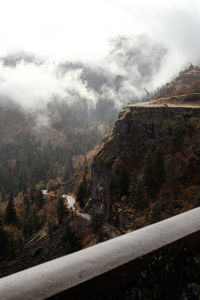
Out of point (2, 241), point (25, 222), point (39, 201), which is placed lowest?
point (39, 201)

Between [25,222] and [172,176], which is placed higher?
[172,176]

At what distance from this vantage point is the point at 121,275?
2088 millimetres

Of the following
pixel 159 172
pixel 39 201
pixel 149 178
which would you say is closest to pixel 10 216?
pixel 39 201

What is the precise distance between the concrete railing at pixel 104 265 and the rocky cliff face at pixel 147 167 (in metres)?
20.2

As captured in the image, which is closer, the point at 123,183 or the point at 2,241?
the point at 123,183

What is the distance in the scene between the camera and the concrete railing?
1.74 meters

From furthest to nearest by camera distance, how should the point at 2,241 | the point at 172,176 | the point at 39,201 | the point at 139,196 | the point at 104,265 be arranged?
the point at 39,201 < the point at 2,241 < the point at 139,196 < the point at 172,176 < the point at 104,265

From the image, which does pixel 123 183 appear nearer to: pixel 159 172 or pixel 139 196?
pixel 139 196

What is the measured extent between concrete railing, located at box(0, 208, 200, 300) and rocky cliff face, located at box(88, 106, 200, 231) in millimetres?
20236

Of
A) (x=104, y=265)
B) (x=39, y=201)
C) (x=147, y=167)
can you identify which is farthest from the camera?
(x=39, y=201)

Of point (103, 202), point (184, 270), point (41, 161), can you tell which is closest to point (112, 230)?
point (103, 202)

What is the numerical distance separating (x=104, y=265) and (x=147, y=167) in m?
28.9

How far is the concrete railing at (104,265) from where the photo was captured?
5.69 feet

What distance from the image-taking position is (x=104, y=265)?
78.1 inches
